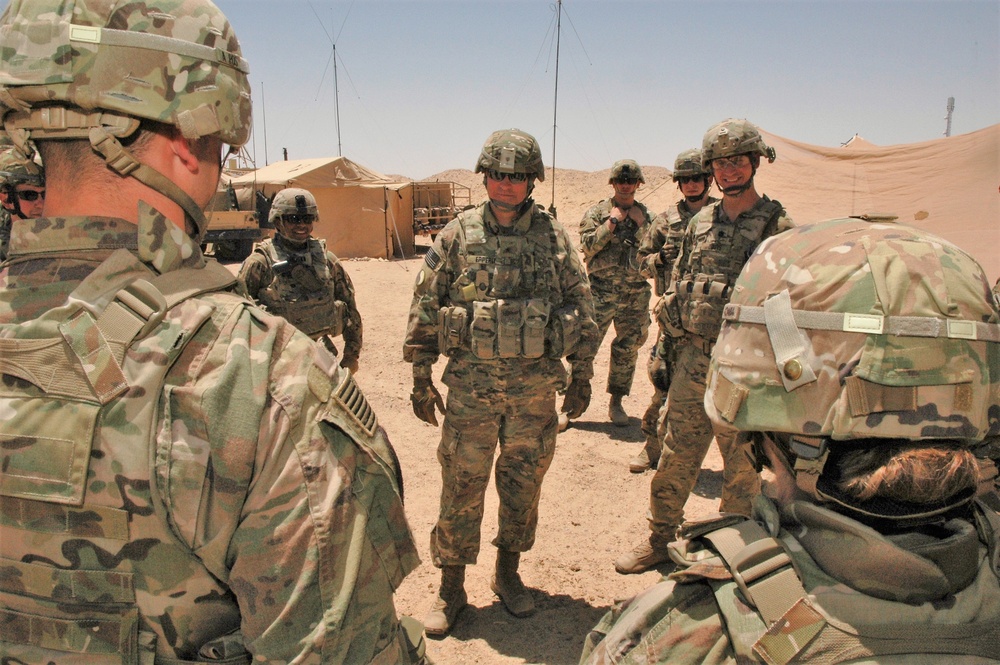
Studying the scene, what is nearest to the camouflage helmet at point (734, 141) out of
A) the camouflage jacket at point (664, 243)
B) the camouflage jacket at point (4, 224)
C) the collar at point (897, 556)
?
the camouflage jacket at point (664, 243)

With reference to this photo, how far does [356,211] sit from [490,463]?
16.3 m

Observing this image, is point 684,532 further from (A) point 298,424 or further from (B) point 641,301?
(B) point 641,301

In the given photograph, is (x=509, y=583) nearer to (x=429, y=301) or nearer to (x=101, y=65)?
(x=429, y=301)

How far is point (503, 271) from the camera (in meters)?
3.84

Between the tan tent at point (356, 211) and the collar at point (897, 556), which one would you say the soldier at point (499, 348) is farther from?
the tan tent at point (356, 211)

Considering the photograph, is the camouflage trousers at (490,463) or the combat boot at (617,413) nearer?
the camouflage trousers at (490,463)

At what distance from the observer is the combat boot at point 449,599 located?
3791 mm

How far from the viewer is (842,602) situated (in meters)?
1.20

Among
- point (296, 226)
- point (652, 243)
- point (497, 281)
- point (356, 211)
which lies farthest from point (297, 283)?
point (356, 211)

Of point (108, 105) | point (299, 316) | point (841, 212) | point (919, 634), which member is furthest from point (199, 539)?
point (841, 212)

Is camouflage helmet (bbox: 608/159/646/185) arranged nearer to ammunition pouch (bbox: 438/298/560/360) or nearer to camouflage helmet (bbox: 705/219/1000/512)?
ammunition pouch (bbox: 438/298/560/360)

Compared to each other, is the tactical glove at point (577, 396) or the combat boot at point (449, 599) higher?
the tactical glove at point (577, 396)

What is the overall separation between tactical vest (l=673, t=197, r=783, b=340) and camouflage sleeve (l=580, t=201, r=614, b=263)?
275 cm

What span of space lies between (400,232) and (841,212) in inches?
490
